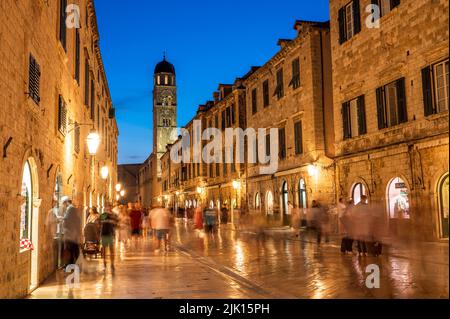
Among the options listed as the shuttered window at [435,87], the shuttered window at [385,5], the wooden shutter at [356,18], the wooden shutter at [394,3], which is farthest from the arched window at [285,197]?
the shuttered window at [435,87]

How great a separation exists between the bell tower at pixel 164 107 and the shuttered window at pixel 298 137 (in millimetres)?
68582

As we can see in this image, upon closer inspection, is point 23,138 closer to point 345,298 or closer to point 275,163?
point 345,298

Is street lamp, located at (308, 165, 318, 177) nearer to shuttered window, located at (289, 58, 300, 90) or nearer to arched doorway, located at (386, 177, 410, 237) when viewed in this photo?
shuttered window, located at (289, 58, 300, 90)

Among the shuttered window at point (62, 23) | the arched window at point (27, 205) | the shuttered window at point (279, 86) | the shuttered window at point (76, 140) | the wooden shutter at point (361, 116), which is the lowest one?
the arched window at point (27, 205)

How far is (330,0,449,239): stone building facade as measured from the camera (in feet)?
54.4

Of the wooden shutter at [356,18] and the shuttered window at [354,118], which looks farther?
the wooden shutter at [356,18]

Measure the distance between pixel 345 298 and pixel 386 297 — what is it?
682mm

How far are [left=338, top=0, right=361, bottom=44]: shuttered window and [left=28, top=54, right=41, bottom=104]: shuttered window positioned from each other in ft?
50.3

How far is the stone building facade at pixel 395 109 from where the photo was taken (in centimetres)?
1659

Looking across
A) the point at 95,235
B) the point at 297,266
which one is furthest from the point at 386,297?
the point at 95,235

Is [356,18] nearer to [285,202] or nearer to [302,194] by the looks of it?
[302,194]

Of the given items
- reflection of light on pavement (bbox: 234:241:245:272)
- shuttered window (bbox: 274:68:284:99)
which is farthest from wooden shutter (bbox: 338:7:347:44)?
reflection of light on pavement (bbox: 234:241:245:272)

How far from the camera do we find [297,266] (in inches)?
502

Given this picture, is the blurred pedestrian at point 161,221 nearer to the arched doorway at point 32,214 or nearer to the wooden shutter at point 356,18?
the arched doorway at point 32,214
